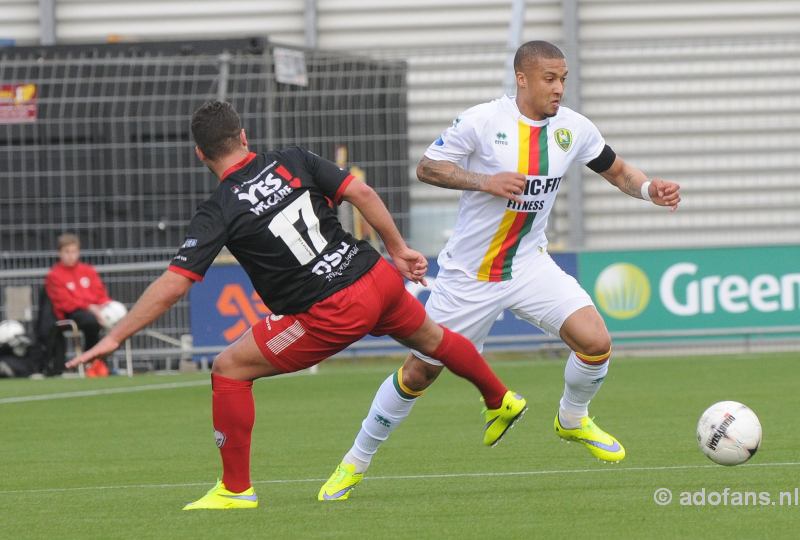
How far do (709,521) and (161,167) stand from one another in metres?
11.9

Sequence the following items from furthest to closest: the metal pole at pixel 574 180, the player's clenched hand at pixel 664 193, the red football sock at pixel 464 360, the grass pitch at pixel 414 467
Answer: the metal pole at pixel 574 180 < the player's clenched hand at pixel 664 193 < the red football sock at pixel 464 360 < the grass pitch at pixel 414 467

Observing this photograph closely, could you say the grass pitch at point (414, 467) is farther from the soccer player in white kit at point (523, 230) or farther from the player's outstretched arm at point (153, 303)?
the player's outstretched arm at point (153, 303)

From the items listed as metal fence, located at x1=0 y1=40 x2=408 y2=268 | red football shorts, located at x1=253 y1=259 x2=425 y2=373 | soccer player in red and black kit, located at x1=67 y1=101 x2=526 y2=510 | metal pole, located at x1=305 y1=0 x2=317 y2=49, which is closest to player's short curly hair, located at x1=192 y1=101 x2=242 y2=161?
soccer player in red and black kit, located at x1=67 y1=101 x2=526 y2=510

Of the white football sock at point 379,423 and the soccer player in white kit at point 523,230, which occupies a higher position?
the soccer player in white kit at point 523,230

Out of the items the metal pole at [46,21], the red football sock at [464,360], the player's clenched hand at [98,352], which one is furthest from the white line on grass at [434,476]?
the metal pole at [46,21]

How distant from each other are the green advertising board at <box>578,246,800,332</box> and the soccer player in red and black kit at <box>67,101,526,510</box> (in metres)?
9.61

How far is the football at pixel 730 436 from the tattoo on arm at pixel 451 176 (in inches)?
63.0

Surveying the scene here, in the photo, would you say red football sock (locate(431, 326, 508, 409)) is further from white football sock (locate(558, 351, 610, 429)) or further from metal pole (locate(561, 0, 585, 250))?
metal pole (locate(561, 0, 585, 250))

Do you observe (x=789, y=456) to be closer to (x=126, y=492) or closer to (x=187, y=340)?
(x=126, y=492)

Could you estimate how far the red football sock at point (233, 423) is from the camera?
686cm

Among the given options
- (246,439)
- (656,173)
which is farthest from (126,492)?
(656,173)

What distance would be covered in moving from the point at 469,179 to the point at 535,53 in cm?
73

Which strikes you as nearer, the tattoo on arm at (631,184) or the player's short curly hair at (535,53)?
the player's short curly hair at (535,53)

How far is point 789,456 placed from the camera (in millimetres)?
8000
